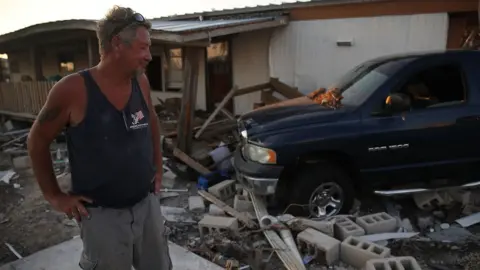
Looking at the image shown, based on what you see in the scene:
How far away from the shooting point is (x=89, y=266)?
7.00 ft

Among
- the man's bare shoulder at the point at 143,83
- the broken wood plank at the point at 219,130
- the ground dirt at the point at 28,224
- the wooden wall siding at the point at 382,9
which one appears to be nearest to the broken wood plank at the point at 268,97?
the broken wood plank at the point at 219,130

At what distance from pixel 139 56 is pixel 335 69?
7575 millimetres

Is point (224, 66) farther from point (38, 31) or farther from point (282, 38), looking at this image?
point (38, 31)

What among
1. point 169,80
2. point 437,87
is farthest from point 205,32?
point 169,80

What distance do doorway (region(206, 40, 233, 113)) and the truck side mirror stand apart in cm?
679

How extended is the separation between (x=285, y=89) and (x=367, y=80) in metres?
4.17

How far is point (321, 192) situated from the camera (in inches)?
178

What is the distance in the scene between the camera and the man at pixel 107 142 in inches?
76.1

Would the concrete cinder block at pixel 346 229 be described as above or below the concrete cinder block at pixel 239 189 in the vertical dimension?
above

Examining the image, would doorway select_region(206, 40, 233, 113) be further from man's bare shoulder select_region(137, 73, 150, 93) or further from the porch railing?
man's bare shoulder select_region(137, 73, 150, 93)

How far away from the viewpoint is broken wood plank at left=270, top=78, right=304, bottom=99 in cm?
877

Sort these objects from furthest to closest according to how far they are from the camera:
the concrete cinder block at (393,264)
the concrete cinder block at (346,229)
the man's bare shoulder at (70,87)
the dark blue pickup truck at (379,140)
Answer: the dark blue pickup truck at (379,140)
the concrete cinder block at (346,229)
the concrete cinder block at (393,264)
the man's bare shoulder at (70,87)

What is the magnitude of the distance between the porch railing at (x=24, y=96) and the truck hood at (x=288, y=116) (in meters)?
7.27

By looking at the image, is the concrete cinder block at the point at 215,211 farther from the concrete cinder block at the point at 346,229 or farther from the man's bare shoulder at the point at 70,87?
the man's bare shoulder at the point at 70,87
